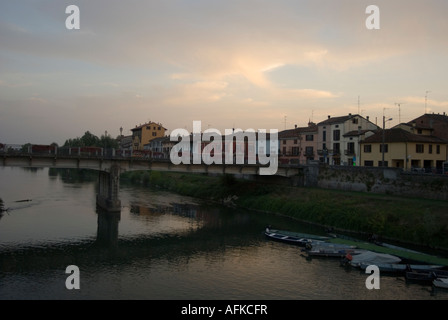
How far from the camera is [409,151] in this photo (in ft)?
212

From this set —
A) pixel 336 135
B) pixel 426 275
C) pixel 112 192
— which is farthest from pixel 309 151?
pixel 426 275

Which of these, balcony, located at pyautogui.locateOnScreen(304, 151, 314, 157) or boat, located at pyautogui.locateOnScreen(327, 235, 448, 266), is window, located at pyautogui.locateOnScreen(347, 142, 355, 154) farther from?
boat, located at pyautogui.locateOnScreen(327, 235, 448, 266)

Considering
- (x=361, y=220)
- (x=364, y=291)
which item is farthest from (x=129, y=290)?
(x=361, y=220)

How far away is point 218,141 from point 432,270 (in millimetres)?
76294

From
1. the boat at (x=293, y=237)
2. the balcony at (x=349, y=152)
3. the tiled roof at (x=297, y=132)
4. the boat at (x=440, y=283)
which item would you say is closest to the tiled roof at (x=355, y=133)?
the balcony at (x=349, y=152)

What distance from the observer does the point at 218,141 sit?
338 feet

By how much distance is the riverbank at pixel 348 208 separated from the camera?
39500 millimetres

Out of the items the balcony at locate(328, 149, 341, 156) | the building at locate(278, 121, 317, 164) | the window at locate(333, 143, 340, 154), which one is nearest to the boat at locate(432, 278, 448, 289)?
the balcony at locate(328, 149, 341, 156)

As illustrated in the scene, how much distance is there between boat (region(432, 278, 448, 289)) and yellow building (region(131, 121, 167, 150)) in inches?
5192

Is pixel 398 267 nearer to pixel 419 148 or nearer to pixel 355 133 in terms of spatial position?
pixel 419 148

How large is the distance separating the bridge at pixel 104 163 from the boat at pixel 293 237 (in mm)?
19996

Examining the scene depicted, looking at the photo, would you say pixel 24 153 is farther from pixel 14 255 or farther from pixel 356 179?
pixel 356 179
